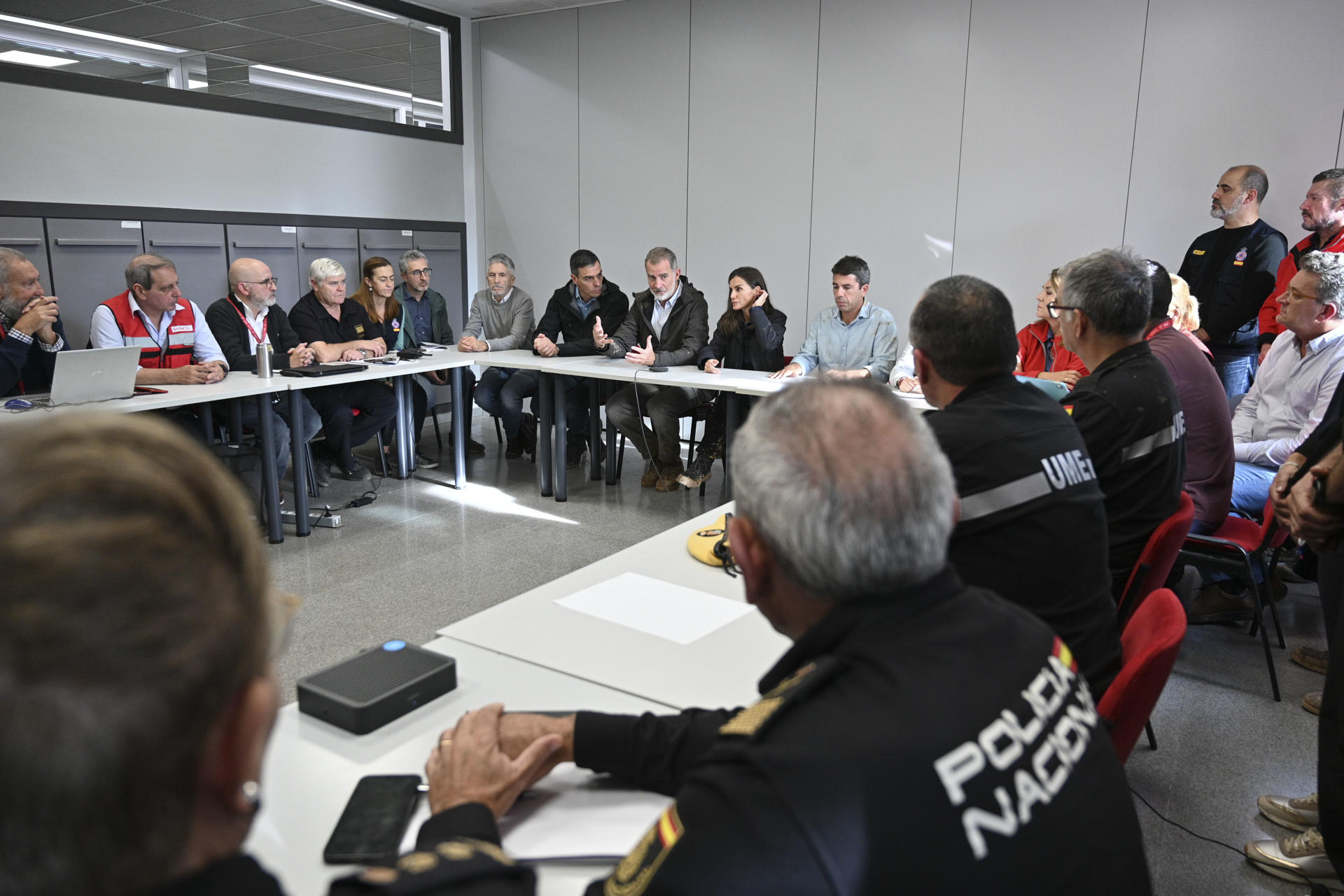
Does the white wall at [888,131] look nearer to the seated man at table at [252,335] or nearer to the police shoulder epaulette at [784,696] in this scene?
the seated man at table at [252,335]

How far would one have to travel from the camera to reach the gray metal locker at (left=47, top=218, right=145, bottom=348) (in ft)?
16.7

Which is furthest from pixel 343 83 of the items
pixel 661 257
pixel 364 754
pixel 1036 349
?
pixel 364 754

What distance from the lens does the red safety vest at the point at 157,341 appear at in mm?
4273

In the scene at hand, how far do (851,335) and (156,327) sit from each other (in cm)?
362

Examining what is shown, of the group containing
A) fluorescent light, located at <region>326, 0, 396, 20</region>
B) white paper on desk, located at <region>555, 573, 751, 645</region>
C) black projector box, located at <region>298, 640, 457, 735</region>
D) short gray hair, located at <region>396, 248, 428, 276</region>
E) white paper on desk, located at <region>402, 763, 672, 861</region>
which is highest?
fluorescent light, located at <region>326, 0, 396, 20</region>

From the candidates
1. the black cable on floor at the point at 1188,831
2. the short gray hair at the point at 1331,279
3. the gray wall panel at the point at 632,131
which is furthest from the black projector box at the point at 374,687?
the gray wall panel at the point at 632,131

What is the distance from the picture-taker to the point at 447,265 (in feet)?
24.7

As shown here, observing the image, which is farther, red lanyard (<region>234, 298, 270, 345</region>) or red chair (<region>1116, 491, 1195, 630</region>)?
red lanyard (<region>234, 298, 270, 345</region>)

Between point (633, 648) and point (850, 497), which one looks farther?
point (633, 648)

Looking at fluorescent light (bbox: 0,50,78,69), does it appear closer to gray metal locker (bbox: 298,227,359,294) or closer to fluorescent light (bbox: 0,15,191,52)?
fluorescent light (bbox: 0,15,191,52)

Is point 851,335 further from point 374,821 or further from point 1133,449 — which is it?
point 374,821

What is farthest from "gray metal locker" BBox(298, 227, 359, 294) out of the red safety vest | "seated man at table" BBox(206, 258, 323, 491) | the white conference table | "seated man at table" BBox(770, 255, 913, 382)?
the white conference table

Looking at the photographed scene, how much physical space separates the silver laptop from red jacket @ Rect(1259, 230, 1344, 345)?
208 inches

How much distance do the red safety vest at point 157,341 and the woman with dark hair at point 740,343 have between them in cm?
270
